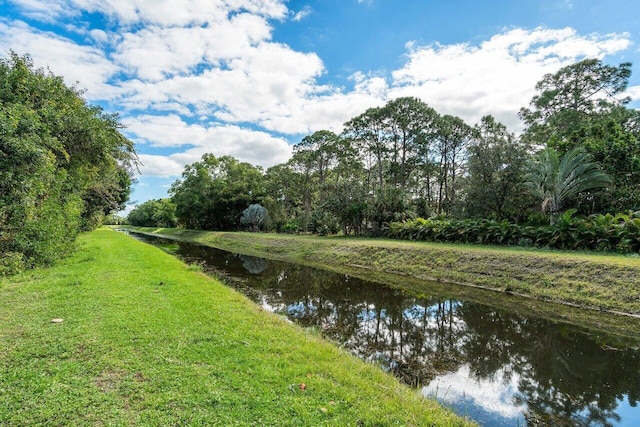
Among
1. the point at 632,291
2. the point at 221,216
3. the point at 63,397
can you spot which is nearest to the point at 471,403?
the point at 63,397

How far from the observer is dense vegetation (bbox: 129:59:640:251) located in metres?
16.7

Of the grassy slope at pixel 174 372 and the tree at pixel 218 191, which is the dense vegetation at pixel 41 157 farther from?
the tree at pixel 218 191

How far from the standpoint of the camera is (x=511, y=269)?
1216cm

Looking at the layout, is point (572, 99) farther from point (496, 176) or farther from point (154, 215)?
→ point (154, 215)

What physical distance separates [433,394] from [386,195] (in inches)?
832

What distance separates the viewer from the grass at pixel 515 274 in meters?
9.27

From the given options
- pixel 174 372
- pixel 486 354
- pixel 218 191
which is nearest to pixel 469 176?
pixel 486 354

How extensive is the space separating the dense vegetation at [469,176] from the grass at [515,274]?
3.25 metres

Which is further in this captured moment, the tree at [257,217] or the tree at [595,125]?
the tree at [257,217]

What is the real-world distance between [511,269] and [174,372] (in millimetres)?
12255

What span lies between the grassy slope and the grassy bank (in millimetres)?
8485

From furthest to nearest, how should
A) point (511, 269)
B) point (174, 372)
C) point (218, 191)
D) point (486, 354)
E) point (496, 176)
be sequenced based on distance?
point (218, 191) < point (496, 176) < point (511, 269) < point (486, 354) < point (174, 372)

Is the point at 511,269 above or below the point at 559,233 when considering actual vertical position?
below

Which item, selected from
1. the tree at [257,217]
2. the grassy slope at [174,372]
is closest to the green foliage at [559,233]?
the grassy slope at [174,372]
